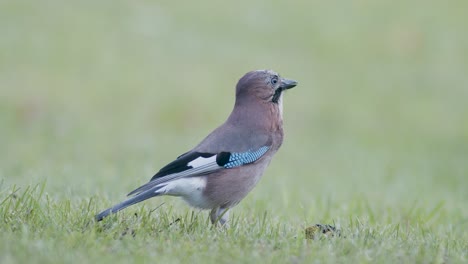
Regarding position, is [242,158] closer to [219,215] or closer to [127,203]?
[219,215]

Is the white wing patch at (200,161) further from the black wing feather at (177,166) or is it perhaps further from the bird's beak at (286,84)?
the bird's beak at (286,84)

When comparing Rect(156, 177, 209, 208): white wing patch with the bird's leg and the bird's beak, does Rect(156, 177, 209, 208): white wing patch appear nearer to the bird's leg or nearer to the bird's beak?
the bird's leg

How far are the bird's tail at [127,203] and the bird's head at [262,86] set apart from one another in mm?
1529

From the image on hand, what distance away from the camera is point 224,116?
55.0ft

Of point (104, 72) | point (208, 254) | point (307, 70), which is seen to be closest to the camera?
point (208, 254)

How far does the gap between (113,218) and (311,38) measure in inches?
649

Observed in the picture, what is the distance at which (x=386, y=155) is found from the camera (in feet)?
49.4

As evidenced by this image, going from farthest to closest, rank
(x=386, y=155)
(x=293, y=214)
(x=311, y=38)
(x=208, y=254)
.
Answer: (x=311, y=38), (x=386, y=155), (x=293, y=214), (x=208, y=254)

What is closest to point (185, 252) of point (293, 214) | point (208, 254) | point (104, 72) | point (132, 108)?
point (208, 254)

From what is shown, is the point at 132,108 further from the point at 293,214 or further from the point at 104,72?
the point at 293,214

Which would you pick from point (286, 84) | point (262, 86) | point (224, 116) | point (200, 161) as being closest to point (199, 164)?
point (200, 161)

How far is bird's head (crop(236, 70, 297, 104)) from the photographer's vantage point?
22.9 ft

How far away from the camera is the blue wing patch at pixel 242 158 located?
638 cm

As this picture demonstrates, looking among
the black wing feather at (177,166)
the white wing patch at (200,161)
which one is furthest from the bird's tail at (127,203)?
the white wing patch at (200,161)
